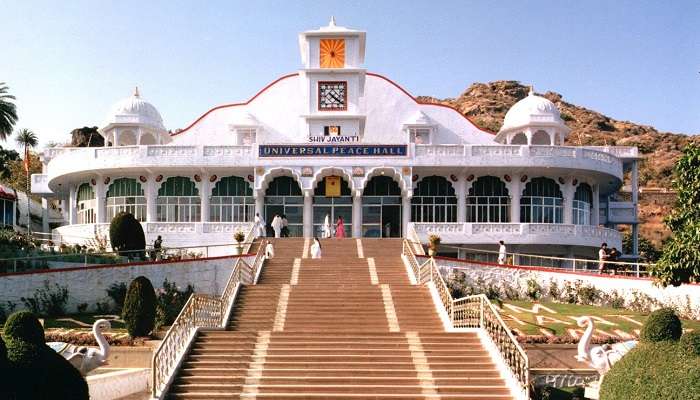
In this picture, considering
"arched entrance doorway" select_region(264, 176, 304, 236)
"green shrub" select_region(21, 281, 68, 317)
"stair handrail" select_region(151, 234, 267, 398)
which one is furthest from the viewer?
"arched entrance doorway" select_region(264, 176, 304, 236)

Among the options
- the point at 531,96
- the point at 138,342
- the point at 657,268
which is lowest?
the point at 138,342

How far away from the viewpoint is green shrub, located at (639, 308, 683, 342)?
1555cm

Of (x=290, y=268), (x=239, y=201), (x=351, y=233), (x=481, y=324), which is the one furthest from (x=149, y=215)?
(x=481, y=324)

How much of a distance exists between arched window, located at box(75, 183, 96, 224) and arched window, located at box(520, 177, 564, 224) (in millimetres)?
23132

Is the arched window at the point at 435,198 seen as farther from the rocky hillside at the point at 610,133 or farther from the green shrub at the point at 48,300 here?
the rocky hillside at the point at 610,133

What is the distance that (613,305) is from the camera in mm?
31047

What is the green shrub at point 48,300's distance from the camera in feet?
90.7

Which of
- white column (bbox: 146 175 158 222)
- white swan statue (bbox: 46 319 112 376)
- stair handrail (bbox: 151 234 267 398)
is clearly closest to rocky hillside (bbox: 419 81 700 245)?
white column (bbox: 146 175 158 222)

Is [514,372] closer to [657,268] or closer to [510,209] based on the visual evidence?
[657,268]

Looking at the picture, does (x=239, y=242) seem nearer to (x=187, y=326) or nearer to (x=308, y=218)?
(x=308, y=218)

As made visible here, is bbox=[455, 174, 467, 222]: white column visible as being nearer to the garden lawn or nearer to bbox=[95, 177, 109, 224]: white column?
the garden lawn

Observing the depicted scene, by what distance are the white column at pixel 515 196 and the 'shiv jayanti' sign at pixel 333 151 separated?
19.3 feet

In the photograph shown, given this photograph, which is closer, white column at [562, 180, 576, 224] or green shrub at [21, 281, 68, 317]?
green shrub at [21, 281, 68, 317]

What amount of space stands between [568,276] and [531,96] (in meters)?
17.2
